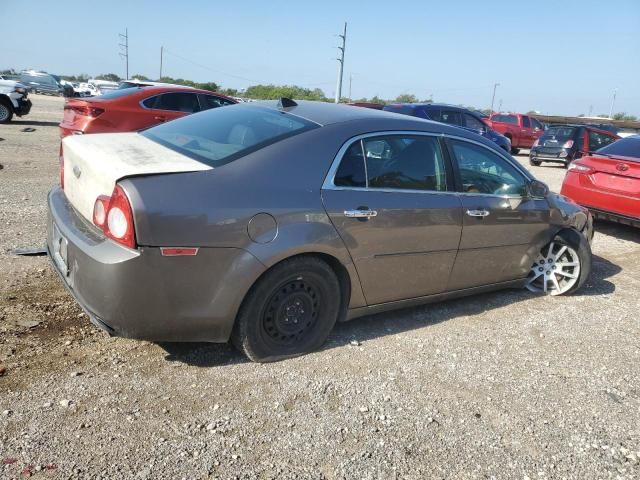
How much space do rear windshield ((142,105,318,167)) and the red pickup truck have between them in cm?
1926

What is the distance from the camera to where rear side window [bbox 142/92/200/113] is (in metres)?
9.71

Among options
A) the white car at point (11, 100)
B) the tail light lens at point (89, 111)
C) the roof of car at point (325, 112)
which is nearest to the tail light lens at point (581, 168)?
the roof of car at point (325, 112)

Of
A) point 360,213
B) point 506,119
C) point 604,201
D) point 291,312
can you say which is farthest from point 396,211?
point 506,119

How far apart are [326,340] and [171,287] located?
1.33 metres

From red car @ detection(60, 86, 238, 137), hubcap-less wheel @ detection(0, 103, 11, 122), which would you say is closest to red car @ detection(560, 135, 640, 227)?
red car @ detection(60, 86, 238, 137)

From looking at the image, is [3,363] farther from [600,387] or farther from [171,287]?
[600,387]

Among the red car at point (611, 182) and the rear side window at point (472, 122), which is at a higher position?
the rear side window at point (472, 122)

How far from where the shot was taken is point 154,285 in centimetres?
272

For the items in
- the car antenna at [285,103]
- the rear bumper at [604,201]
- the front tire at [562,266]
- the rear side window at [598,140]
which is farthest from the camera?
the rear side window at [598,140]

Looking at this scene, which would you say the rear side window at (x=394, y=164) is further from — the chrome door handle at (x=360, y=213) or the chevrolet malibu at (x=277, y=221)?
the chrome door handle at (x=360, y=213)

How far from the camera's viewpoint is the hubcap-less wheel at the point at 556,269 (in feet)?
16.3

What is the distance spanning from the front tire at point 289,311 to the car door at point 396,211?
0.87ft

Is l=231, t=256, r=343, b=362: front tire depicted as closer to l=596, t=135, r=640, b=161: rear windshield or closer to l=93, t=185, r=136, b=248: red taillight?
l=93, t=185, r=136, b=248: red taillight

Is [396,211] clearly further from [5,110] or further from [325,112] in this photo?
[5,110]
